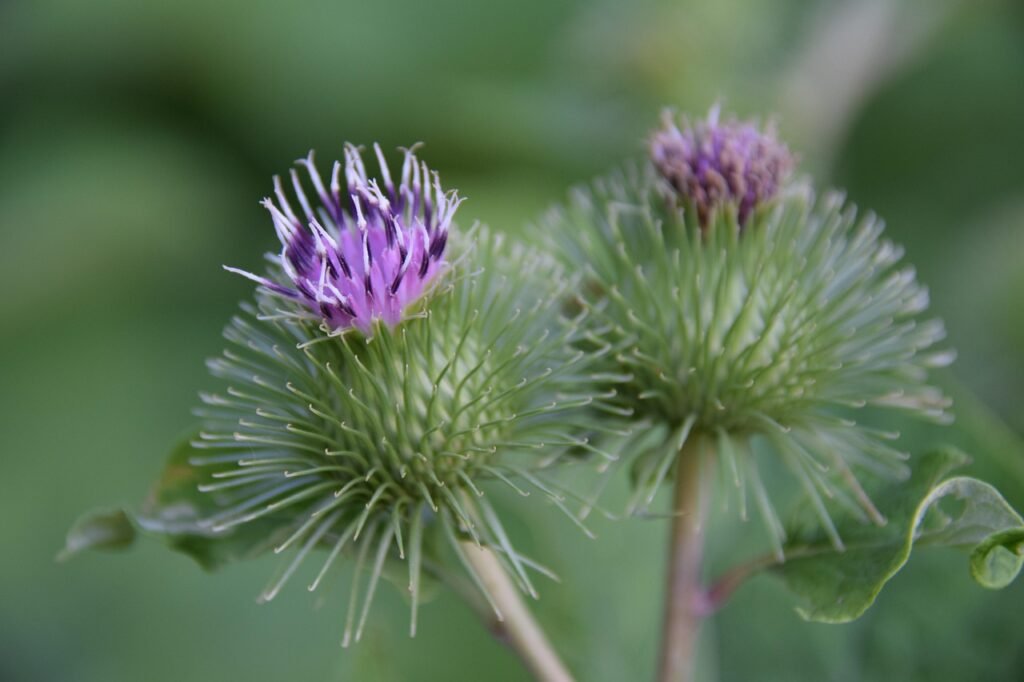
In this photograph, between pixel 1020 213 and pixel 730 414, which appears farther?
pixel 1020 213

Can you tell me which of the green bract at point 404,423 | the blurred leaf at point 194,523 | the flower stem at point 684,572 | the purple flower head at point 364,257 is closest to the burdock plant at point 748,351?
the flower stem at point 684,572

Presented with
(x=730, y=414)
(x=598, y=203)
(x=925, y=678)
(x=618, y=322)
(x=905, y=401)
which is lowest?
(x=925, y=678)

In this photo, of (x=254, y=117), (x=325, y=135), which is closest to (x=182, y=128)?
(x=254, y=117)

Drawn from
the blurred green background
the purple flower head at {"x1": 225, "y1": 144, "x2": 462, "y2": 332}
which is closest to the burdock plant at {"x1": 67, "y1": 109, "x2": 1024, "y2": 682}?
the purple flower head at {"x1": 225, "y1": 144, "x2": 462, "y2": 332}

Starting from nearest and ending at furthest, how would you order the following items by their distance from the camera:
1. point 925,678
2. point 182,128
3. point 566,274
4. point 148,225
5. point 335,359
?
point 335,359 < point 566,274 < point 925,678 < point 148,225 < point 182,128

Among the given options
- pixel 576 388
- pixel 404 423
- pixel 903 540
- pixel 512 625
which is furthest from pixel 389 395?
pixel 903 540

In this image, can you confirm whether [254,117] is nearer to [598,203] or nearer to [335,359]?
[598,203]

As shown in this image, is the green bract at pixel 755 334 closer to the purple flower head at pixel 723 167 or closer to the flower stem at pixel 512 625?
the purple flower head at pixel 723 167
